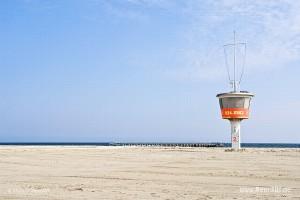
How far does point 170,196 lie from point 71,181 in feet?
19.1

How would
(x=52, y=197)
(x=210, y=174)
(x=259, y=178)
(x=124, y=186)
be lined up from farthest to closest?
(x=210, y=174), (x=259, y=178), (x=124, y=186), (x=52, y=197)

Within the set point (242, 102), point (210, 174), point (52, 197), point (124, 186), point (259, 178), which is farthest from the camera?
point (242, 102)

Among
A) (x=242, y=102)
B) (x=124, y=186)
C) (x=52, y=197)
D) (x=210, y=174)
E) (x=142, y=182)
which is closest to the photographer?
(x=52, y=197)

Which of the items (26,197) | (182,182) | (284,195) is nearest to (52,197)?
(26,197)

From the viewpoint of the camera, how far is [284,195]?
14570mm

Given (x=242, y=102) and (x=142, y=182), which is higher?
(x=242, y=102)

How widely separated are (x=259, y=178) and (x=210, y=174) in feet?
8.27

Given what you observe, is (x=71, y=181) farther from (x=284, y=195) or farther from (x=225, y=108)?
(x=225, y=108)

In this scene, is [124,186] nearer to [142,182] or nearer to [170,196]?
[142,182]

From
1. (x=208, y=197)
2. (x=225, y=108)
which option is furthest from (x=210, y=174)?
(x=225, y=108)

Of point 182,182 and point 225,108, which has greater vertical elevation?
point 225,108

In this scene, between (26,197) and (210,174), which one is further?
(210,174)

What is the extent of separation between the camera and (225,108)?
205ft

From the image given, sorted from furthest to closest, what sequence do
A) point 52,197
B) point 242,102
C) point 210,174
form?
point 242,102 < point 210,174 < point 52,197
